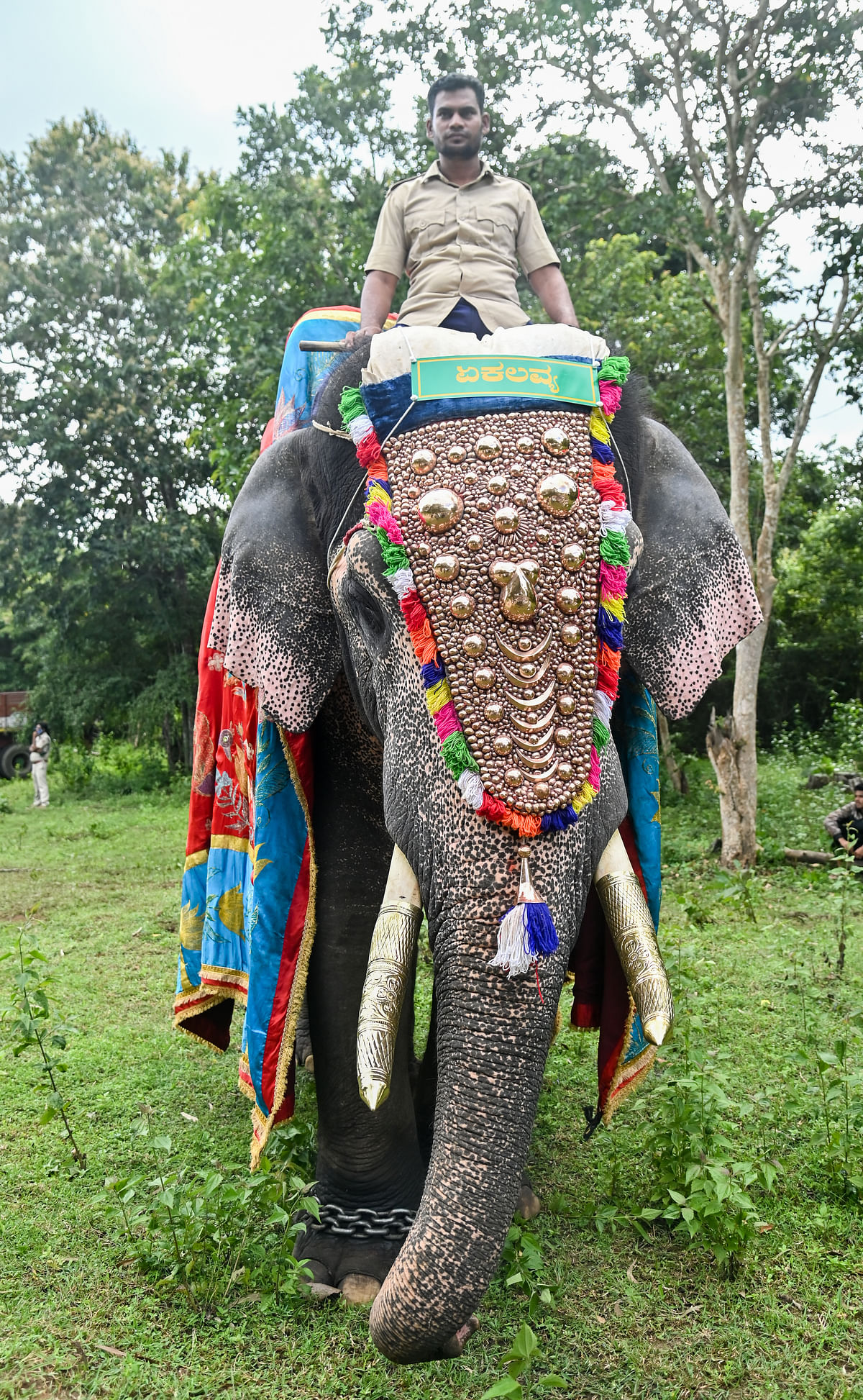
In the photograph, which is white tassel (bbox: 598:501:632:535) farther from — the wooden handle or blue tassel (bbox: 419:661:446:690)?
the wooden handle

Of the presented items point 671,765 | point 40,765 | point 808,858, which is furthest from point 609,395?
point 40,765

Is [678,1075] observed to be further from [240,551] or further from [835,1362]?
[240,551]

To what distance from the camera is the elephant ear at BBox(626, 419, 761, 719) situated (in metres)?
2.61

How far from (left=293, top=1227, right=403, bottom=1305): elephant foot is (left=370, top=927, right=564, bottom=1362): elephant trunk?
34.4 inches

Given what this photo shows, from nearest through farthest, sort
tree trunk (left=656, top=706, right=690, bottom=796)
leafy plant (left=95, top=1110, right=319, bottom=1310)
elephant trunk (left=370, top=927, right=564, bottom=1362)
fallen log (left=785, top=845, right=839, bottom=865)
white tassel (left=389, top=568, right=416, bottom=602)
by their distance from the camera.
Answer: elephant trunk (left=370, top=927, right=564, bottom=1362), white tassel (left=389, top=568, right=416, bottom=602), leafy plant (left=95, top=1110, right=319, bottom=1310), fallen log (left=785, top=845, right=839, bottom=865), tree trunk (left=656, top=706, right=690, bottom=796)

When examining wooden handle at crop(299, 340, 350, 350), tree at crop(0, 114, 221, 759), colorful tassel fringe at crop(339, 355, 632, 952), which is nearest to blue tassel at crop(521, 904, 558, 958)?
colorful tassel fringe at crop(339, 355, 632, 952)

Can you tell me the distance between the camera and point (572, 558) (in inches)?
86.2

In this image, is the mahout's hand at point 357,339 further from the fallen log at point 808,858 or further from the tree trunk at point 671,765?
the tree trunk at point 671,765

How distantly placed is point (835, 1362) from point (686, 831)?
Answer: 7634 millimetres

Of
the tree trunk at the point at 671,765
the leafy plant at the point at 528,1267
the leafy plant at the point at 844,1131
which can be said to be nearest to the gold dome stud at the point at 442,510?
the leafy plant at the point at 528,1267

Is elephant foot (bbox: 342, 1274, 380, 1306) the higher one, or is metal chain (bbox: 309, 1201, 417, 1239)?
metal chain (bbox: 309, 1201, 417, 1239)

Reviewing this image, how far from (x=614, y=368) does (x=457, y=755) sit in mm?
1071

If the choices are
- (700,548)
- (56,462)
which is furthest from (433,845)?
(56,462)

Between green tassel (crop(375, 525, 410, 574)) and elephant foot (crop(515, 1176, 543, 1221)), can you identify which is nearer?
green tassel (crop(375, 525, 410, 574))
